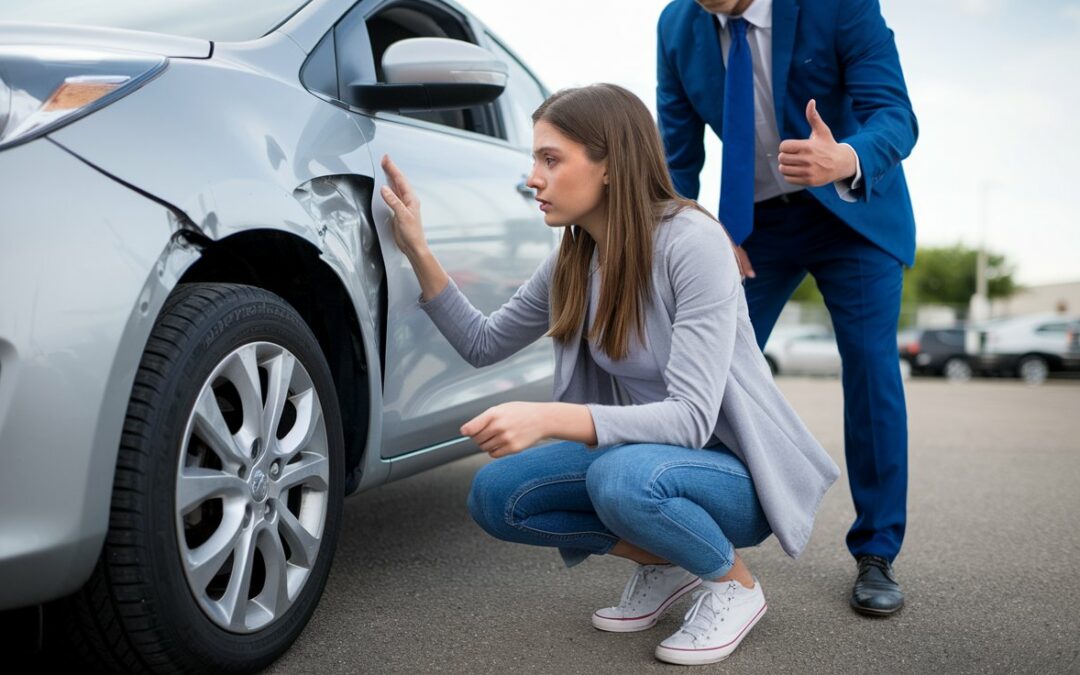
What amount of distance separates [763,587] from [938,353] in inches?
731

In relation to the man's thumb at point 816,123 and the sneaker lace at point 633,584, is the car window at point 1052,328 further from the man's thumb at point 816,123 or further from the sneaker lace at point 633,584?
the sneaker lace at point 633,584

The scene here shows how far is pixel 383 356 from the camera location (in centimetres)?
230

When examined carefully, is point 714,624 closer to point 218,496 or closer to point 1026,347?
point 218,496

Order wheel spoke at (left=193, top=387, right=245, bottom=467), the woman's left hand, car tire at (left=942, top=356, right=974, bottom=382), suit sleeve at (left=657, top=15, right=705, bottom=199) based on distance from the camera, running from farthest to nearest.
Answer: car tire at (left=942, top=356, right=974, bottom=382), suit sleeve at (left=657, top=15, right=705, bottom=199), the woman's left hand, wheel spoke at (left=193, top=387, right=245, bottom=467)

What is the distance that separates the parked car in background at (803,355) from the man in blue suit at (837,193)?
17464 mm

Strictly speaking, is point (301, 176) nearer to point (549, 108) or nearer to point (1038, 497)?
point (549, 108)

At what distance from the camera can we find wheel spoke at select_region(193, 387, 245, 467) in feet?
5.60

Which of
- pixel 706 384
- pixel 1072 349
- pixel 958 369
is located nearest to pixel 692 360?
pixel 706 384

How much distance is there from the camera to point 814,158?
2240 mm

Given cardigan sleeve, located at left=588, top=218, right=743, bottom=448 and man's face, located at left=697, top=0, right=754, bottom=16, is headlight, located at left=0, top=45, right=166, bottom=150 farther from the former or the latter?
man's face, located at left=697, top=0, right=754, bottom=16

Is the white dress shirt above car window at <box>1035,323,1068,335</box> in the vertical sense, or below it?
above

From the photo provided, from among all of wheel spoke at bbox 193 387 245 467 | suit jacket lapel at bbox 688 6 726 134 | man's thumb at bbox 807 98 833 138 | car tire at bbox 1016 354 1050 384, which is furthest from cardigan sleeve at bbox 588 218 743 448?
car tire at bbox 1016 354 1050 384

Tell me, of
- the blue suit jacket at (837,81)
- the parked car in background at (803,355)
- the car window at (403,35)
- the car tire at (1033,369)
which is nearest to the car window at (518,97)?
the car window at (403,35)

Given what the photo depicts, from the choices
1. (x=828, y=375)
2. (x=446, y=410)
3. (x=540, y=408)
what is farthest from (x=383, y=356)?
(x=828, y=375)
